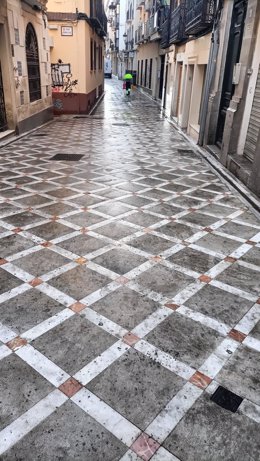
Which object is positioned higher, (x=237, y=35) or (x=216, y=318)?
(x=237, y=35)

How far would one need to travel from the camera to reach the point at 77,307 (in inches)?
137

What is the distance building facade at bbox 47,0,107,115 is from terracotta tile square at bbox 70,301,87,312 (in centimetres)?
1585

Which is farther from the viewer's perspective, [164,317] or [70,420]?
[164,317]

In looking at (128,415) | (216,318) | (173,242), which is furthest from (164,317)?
(173,242)

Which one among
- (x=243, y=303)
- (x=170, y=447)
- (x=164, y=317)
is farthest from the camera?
(x=243, y=303)

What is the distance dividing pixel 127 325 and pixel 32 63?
496 inches

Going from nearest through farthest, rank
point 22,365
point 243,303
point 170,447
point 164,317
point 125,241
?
point 170,447
point 22,365
point 164,317
point 243,303
point 125,241

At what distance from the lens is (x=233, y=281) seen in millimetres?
4004

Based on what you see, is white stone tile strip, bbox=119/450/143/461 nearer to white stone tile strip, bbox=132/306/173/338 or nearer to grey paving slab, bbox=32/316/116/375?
grey paving slab, bbox=32/316/116/375

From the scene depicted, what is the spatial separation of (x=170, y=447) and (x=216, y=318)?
1.40m

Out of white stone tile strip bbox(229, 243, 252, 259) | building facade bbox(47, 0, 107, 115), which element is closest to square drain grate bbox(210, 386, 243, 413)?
white stone tile strip bbox(229, 243, 252, 259)

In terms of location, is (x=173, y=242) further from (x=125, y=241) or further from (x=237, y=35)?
(x=237, y=35)

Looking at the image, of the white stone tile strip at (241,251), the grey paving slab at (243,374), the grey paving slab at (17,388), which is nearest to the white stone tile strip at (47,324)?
the grey paving slab at (17,388)

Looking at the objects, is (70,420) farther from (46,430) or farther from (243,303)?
(243,303)
